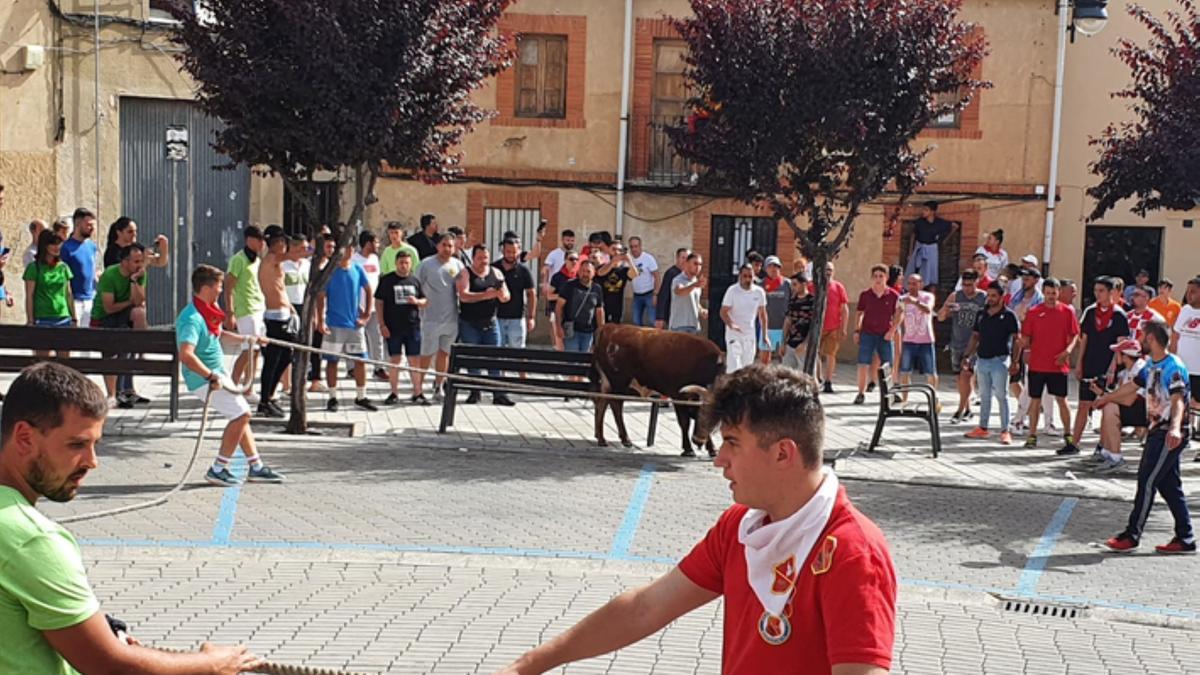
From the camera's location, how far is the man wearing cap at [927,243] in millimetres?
25375

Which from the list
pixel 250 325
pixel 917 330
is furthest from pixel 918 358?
pixel 250 325

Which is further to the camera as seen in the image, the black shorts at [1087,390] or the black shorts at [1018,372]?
the black shorts at [1018,372]

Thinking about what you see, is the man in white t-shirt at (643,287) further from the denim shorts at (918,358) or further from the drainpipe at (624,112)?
the drainpipe at (624,112)

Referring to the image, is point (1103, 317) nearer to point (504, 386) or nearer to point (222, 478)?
point (504, 386)

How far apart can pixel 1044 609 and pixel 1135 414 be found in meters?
6.12

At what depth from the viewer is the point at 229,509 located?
35.2 feet

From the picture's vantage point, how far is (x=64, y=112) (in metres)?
22.0

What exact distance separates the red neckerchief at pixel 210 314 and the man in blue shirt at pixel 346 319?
453 cm

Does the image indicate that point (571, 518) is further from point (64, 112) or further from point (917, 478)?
point (64, 112)

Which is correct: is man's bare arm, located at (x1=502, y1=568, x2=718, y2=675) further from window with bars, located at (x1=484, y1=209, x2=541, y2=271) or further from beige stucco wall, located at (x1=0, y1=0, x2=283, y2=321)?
window with bars, located at (x1=484, y1=209, x2=541, y2=271)

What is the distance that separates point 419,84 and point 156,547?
20.0 ft

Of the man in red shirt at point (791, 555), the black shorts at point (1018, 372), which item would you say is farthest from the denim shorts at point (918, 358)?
the man in red shirt at point (791, 555)

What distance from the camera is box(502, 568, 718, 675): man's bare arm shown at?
3629 millimetres

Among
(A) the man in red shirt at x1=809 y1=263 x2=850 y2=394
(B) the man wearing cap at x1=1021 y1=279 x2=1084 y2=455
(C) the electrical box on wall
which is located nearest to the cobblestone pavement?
(B) the man wearing cap at x1=1021 y1=279 x2=1084 y2=455
